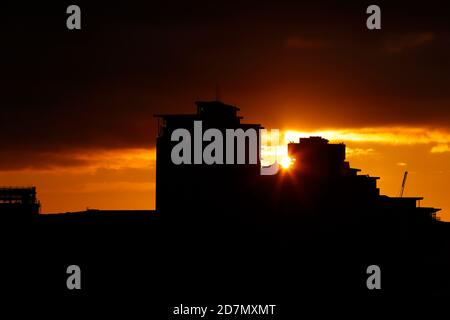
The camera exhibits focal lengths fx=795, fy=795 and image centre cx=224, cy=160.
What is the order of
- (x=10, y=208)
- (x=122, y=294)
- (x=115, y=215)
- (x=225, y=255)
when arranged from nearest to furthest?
(x=122, y=294) < (x=225, y=255) < (x=115, y=215) < (x=10, y=208)

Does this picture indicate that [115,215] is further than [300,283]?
Yes

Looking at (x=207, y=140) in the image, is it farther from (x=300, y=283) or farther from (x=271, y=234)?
(x=300, y=283)

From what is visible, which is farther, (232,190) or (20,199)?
(20,199)

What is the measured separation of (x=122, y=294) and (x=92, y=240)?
34.8 ft

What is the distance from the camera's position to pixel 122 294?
88000 mm

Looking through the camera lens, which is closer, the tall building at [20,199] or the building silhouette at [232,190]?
the building silhouette at [232,190]

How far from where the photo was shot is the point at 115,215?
10081 cm

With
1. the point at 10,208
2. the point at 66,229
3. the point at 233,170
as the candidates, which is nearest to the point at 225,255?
the point at 233,170

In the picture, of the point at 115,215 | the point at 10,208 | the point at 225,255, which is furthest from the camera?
the point at 10,208

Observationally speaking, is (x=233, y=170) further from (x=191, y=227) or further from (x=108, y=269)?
(x=108, y=269)

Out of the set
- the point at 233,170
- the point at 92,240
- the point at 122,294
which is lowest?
the point at 122,294

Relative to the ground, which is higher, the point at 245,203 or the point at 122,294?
the point at 245,203

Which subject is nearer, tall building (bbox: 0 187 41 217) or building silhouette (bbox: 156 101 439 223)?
building silhouette (bbox: 156 101 439 223)

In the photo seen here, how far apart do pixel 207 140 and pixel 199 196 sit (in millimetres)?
7142
